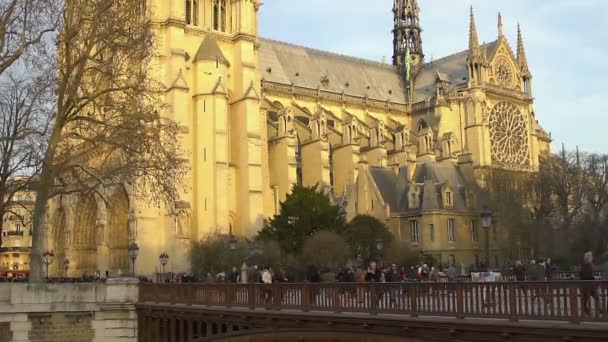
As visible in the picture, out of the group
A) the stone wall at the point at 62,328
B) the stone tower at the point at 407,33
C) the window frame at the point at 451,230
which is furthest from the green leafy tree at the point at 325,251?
the stone tower at the point at 407,33

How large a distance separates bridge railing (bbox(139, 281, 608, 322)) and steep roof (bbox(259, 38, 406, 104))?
5226cm

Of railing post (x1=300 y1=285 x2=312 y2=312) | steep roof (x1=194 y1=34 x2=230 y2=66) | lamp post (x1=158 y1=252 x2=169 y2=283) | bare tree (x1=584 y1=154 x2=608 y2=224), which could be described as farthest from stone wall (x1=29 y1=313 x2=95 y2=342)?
bare tree (x1=584 y1=154 x2=608 y2=224)

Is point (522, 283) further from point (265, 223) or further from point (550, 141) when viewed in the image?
point (550, 141)

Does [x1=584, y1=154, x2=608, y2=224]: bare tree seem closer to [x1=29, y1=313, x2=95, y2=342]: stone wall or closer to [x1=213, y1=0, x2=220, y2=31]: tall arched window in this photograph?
[x1=213, y1=0, x2=220, y2=31]: tall arched window

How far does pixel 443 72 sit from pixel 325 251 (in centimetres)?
4513

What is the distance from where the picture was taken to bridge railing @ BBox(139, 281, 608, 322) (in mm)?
12883

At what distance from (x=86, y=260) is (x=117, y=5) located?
34246 millimetres

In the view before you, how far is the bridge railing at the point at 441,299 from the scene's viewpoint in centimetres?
1288

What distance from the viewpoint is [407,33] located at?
9394 cm

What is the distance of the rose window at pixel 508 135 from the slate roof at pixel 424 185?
13786mm

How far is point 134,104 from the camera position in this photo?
3219cm

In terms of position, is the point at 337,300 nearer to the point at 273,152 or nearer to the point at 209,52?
the point at 209,52

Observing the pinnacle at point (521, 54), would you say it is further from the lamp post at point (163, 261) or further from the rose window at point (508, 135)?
the lamp post at point (163, 261)

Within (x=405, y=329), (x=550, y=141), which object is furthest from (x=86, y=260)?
(x=550, y=141)
